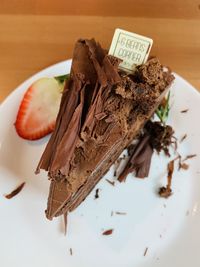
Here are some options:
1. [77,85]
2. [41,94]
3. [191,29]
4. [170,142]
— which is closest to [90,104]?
[77,85]

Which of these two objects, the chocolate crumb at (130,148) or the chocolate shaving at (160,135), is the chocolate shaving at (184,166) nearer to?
the chocolate shaving at (160,135)

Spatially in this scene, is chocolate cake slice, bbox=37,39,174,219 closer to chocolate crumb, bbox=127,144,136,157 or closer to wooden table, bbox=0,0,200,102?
chocolate crumb, bbox=127,144,136,157

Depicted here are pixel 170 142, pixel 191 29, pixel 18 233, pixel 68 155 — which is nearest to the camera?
pixel 68 155

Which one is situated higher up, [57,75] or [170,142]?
[57,75]

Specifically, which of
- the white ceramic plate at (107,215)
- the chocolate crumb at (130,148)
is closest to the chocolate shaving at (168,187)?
the white ceramic plate at (107,215)

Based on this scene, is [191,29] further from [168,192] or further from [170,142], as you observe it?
[168,192]

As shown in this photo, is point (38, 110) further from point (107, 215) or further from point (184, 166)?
point (184, 166)

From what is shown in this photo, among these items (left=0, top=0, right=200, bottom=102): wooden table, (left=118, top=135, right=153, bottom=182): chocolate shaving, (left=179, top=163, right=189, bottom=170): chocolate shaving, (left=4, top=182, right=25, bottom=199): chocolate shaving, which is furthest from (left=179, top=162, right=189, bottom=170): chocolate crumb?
(left=4, top=182, right=25, bottom=199): chocolate shaving
